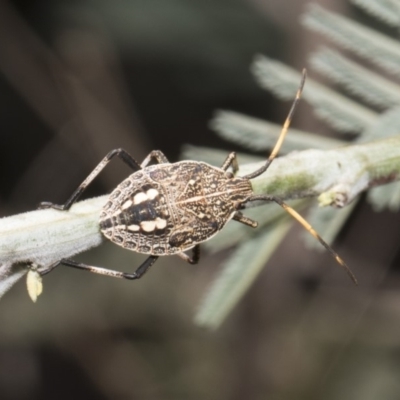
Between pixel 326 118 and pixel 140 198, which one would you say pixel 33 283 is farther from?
pixel 326 118

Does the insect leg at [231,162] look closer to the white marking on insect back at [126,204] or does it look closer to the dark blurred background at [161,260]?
the white marking on insect back at [126,204]

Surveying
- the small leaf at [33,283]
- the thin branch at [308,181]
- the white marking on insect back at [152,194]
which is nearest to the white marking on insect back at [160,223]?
the white marking on insect back at [152,194]

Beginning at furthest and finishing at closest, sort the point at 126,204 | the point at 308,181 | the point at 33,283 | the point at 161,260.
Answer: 1. the point at 161,260
2. the point at 126,204
3. the point at 308,181
4. the point at 33,283

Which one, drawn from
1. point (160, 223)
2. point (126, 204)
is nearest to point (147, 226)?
point (160, 223)

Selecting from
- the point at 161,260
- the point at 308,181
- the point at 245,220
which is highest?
the point at 308,181

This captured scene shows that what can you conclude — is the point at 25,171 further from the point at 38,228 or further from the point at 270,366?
the point at 38,228

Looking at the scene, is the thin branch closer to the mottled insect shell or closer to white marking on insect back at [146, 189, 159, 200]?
the mottled insect shell

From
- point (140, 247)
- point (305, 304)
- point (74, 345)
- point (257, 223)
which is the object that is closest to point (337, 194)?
point (257, 223)
